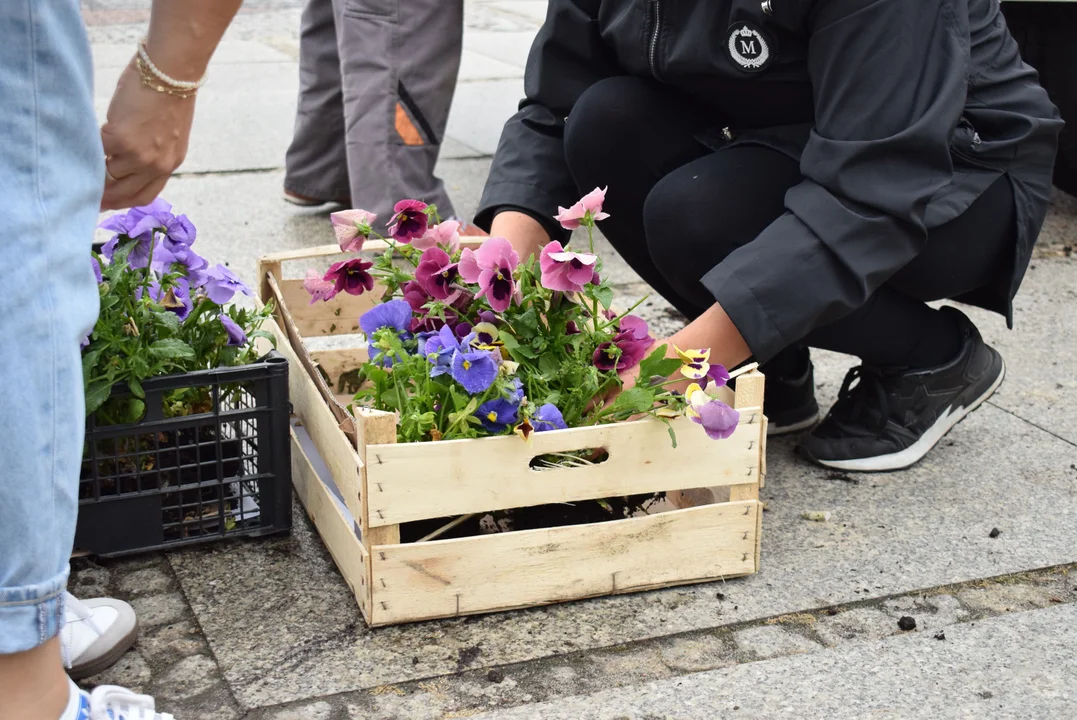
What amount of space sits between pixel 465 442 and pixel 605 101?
0.83 m

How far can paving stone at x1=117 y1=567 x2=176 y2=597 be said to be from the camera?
176cm

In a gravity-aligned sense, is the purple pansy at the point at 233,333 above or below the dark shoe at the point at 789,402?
above

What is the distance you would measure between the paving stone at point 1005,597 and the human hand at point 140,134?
1277mm

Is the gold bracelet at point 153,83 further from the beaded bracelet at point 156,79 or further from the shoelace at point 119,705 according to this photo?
the shoelace at point 119,705

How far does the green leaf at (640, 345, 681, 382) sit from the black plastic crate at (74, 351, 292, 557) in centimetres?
54

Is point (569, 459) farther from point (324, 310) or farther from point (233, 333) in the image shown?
point (324, 310)

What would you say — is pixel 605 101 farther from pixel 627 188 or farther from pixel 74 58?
pixel 74 58

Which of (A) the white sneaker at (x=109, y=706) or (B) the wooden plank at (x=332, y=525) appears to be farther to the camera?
(B) the wooden plank at (x=332, y=525)

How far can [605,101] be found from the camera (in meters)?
2.15

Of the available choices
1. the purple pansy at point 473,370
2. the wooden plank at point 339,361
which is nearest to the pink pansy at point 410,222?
the purple pansy at point 473,370

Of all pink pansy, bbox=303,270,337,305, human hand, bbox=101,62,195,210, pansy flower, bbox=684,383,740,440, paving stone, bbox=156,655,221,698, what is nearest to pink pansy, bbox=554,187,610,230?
pansy flower, bbox=684,383,740,440

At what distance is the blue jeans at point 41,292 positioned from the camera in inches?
43.1

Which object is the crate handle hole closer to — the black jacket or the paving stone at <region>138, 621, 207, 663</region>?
the black jacket

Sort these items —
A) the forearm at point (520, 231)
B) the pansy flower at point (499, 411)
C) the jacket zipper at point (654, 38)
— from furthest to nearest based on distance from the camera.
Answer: the forearm at point (520, 231) → the jacket zipper at point (654, 38) → the pansy flower at point (499, 411)
